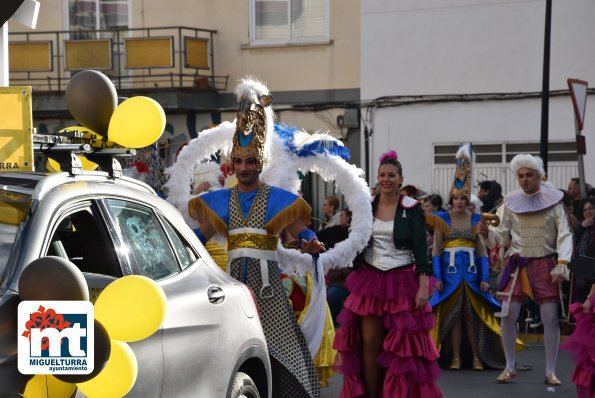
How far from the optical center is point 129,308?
426cm

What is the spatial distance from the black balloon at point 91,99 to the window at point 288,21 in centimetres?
1765

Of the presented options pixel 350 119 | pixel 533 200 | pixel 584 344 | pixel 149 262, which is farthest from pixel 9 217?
pixel 350 119

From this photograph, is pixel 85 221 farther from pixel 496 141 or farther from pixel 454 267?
pixel 496 141

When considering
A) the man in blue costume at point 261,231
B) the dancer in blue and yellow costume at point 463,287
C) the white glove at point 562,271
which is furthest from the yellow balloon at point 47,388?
the dancer in blue and yellow costume at point 463,287

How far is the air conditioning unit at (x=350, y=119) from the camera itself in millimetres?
22562

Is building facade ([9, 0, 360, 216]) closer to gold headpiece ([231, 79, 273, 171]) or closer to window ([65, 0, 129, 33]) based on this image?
window ([65, 0, 129, 33])

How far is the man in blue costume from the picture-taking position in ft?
25.6

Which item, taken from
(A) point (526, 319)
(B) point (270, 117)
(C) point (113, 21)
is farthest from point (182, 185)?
(C) point (113, 21)

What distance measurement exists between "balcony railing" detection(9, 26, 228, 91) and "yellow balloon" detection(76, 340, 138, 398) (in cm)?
1939

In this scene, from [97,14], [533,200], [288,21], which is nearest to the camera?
[533,200]

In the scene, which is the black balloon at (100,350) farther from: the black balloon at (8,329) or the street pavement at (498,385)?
the street pavement at (498,385)

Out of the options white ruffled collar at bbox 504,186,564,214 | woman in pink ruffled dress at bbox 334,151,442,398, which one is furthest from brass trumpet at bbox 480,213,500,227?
woman in pink ruffled dress at bbox 334,151,442,398

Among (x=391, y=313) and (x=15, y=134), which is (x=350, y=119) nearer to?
(x=391, y=313)

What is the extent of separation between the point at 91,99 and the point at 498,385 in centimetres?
675
